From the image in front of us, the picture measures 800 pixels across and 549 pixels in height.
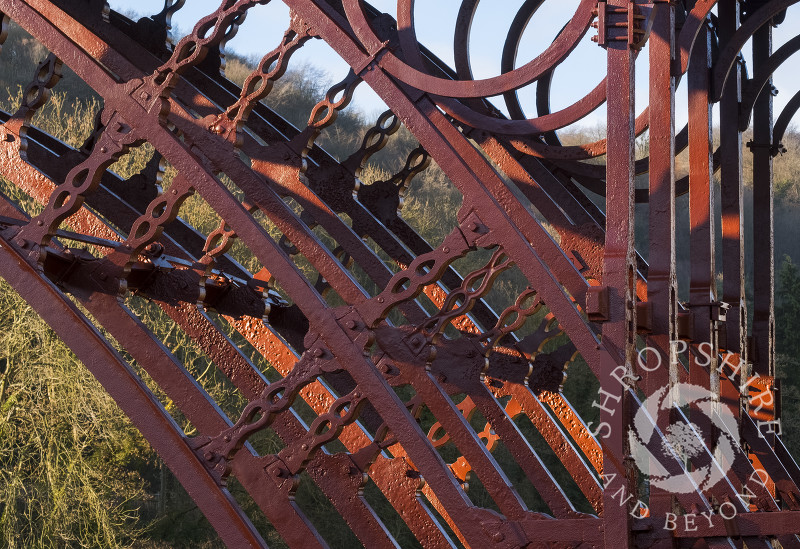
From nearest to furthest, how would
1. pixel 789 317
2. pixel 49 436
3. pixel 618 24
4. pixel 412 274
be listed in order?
pixel 618 24, pixel 412 274, pixel 49 436, pixel 789 317

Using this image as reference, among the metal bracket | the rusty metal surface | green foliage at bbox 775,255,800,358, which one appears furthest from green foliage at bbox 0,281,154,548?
green foliage at bbox 775,255,800,358

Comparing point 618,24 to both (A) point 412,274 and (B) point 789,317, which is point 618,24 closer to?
(A) point 412,274

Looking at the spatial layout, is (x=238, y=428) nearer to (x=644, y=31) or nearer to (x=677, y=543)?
(x=677, y=543)

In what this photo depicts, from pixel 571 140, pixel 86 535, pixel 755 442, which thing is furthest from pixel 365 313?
pixel 571 140

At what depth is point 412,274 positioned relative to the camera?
3672 mm

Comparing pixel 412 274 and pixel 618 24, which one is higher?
pixel 618 24

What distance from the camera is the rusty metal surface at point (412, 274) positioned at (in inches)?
133

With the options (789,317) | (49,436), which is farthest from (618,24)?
(789,317)

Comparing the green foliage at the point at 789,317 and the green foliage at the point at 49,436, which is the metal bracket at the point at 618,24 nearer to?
the green foliage at the point at 49,436

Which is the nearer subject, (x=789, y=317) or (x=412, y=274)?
(x=412, y=274)

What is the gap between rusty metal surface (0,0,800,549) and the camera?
339cm

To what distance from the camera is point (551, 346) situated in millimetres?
22375

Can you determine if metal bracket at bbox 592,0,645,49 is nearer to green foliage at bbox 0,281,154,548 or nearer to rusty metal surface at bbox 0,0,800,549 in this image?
rusty metal surface at bbox 0,0,800,549

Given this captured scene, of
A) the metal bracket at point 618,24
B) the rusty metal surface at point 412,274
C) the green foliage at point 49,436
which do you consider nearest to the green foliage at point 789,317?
the green foliage at point 49,436
